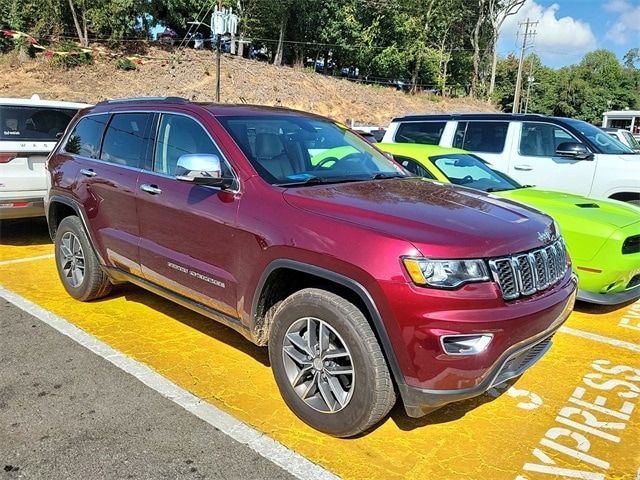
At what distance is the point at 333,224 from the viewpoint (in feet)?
9.18

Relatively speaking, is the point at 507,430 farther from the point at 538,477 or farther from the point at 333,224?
the point at 333,224

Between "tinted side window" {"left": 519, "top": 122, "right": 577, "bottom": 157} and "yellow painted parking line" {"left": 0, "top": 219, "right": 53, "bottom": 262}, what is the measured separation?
6634 mm

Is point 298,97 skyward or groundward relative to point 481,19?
groundward

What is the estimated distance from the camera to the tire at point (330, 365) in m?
2.70

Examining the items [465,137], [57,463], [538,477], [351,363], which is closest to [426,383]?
[351,363]

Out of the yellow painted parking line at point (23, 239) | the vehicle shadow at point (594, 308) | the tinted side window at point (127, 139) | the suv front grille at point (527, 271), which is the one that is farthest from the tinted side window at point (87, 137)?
the vehicle shadow at point (594, 308)

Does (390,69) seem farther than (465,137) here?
Yes

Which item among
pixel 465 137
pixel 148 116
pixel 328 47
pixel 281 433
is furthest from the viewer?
pixel 328 47

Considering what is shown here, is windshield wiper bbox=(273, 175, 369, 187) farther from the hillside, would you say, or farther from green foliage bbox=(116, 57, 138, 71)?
green foliage bbox=(116, 57, 138, 71)

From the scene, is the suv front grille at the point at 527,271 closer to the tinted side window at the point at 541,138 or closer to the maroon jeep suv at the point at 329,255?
the maroon jeep suv at the point at 329,255

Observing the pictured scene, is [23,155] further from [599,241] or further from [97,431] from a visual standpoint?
[599,241]

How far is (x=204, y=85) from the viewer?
31938 millimetres

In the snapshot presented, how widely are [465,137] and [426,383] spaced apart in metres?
6.14

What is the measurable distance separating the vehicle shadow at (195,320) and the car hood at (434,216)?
1.46 meters
